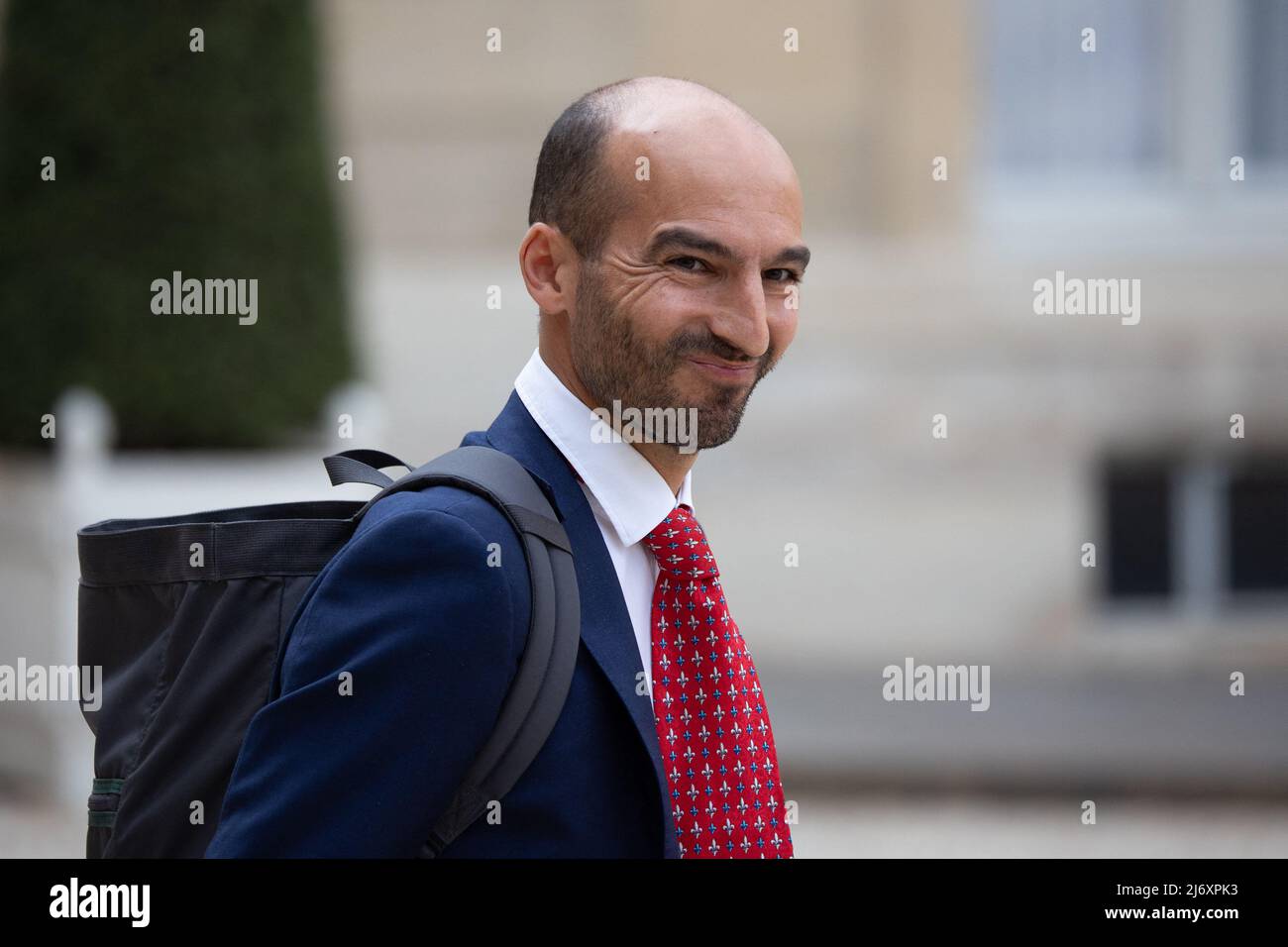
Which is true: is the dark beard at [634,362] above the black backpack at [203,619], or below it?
above

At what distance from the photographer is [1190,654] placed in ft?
30.3

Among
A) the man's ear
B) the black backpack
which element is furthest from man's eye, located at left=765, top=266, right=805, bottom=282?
the black backpack

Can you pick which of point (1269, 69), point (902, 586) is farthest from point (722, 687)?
point (1269, 69)

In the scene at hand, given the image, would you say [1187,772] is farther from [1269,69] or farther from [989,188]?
[1269,69]

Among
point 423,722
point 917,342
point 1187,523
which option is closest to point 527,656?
point 423,722

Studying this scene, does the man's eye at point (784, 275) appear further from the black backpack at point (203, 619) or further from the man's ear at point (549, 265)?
the black backpack at point (203, 619)

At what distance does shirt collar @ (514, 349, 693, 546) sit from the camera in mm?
1913

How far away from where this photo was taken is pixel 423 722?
1645mm

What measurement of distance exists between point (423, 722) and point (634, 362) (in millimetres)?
494

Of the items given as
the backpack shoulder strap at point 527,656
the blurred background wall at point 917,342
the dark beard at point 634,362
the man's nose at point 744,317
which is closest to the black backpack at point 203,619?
the backpack shoulder strap at point 527,656

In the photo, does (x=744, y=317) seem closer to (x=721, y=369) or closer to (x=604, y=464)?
(x=721, y=369)

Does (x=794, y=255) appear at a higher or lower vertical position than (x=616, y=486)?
higher

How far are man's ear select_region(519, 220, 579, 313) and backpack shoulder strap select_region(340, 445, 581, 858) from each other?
0.88 ft

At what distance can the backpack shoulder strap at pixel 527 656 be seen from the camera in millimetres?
1672
